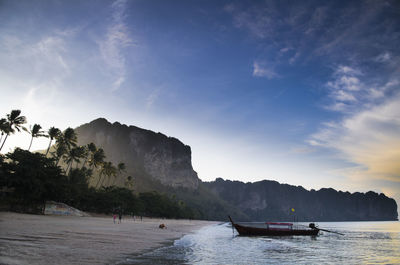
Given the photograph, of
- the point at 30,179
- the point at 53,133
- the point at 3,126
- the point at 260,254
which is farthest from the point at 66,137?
the point at 260,254

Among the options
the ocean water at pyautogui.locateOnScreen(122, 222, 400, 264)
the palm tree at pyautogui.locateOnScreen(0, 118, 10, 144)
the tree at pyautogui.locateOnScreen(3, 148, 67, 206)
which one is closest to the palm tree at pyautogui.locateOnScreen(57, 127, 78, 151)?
the palm tree at pyautogui.locateOnScreen(0, 118, 10, 144)

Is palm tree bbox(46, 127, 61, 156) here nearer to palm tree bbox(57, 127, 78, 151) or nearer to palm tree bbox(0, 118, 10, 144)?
palm tree bbox(57, 127, 78, 151)

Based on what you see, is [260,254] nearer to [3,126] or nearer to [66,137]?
[3,126]

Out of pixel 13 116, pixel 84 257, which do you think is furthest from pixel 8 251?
pixel 13 116

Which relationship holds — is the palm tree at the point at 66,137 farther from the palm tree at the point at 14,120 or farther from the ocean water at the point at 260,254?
the ocean water at the point at 260,254

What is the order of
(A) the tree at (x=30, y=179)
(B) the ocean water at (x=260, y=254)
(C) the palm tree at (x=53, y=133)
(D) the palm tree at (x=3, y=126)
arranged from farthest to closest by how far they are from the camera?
(C) the palm tree at (x=53, y=133), (D) the palm tree at (x=3, y=126), (A) the tree at (x=30, y=179), (B) the ocean water at (x=260, y=254)

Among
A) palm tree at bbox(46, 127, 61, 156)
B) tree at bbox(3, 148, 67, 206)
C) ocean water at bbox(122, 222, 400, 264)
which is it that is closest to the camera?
ocean water at bbox(122, 222, 400, 264)

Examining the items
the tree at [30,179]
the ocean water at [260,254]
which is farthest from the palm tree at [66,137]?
the ocean water at [260,254]

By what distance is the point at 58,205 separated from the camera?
47781mm

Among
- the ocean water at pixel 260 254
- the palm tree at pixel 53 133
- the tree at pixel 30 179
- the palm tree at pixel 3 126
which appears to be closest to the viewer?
the ocean water at pixel 260 254

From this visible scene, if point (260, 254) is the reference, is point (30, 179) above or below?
above

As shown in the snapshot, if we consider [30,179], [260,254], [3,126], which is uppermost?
[3,126]

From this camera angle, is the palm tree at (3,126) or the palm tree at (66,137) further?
the palm tree at (66,137)

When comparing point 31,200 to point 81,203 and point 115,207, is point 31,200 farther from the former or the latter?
point 115,207
